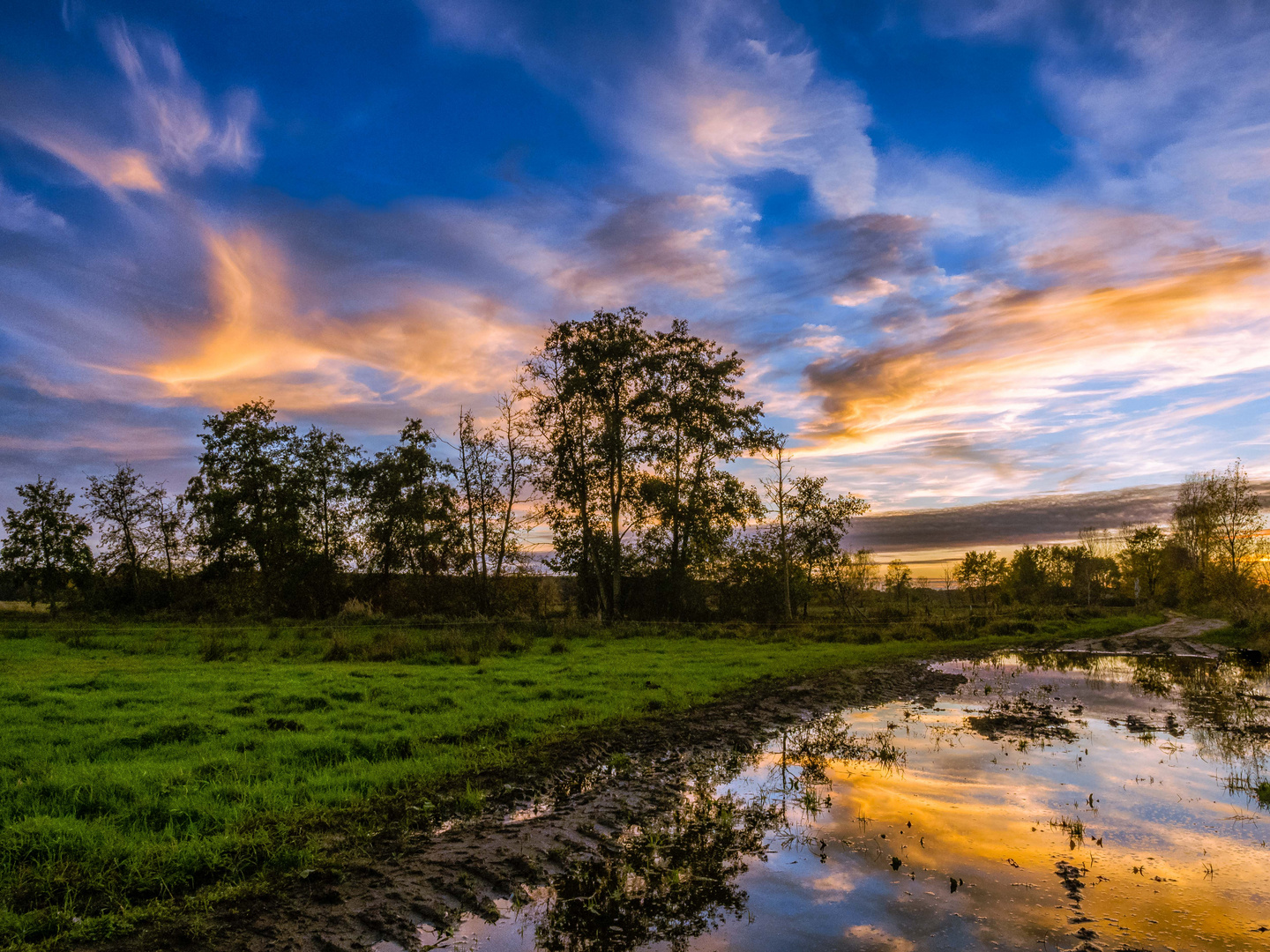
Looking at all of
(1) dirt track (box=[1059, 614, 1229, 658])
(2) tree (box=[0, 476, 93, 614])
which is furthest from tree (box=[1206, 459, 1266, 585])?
(2) tree (box=[0, 476, 93, 614])

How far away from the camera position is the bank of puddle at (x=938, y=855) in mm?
5359

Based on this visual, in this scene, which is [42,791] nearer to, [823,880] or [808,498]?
[823,880]

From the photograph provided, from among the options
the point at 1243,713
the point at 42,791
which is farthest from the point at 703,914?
the point at 1243,713

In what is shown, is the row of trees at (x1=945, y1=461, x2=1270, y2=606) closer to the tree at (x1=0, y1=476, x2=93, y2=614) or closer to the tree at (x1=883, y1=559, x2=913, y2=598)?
the tree at (x1=883, y1=559, x2=913, y2=598)

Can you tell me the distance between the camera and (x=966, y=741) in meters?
12.3

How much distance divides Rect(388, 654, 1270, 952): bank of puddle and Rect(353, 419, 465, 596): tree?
3961cm

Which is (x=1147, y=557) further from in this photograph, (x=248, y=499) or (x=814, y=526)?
(x=248, y=499)

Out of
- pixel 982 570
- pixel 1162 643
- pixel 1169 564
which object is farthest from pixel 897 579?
pixel 1162 643

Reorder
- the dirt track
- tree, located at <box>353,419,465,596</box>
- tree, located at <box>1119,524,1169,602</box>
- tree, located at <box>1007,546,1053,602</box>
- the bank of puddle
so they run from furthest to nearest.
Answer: tree, located at <box>1007,546,1053,602</box>, tree, located at <box>1119,524,1169,602</box>, tree, located at <box>353,419,465,596</box>, the dirt track, the bank of puddle

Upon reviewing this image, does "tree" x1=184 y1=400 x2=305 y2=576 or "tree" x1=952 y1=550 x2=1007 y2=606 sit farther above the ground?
"tree" x1=184 y1=400 x2=305 y2=576

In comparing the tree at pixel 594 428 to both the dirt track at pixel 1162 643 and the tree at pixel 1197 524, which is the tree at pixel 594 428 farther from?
the tree at pixel 1197 524

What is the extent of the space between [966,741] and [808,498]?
44.0m

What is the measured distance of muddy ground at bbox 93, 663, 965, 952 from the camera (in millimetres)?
5223

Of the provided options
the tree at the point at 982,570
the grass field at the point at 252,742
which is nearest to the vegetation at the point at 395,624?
the grass field at the point at 252,742
